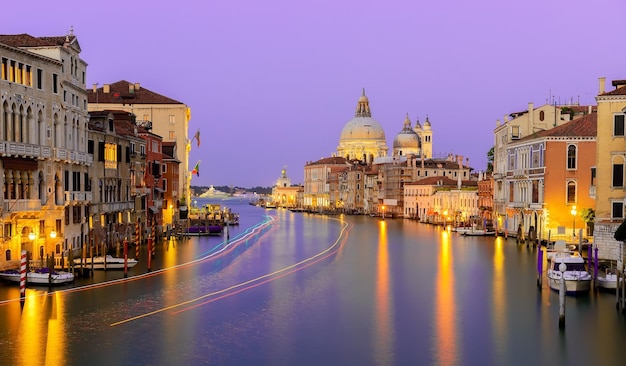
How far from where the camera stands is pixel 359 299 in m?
21.0

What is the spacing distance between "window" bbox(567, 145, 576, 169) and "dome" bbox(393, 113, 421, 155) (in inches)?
2870

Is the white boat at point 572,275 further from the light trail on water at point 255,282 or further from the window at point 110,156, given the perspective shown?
the window at point 110,156

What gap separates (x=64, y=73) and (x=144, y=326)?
10.7m

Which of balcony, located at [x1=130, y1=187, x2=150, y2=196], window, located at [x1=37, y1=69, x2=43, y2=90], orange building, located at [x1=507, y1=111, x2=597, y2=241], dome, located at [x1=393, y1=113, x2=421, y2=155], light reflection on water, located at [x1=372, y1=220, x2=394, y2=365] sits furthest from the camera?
dome, located at [x1=393, y1=113, x2=421, y2=155]

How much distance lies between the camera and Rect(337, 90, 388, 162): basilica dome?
12775 cm

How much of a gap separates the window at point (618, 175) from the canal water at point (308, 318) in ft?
12.9

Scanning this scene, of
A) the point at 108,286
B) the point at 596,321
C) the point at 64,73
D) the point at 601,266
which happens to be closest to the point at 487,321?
the point at 596,321

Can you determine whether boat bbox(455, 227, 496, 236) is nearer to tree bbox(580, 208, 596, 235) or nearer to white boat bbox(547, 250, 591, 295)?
tree bbox(580, 208, 596, 235)

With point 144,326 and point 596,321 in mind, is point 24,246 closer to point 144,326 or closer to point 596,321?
point 144,326

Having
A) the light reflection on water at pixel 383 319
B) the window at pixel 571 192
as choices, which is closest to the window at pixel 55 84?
the light reflection on water at pixel 383 319

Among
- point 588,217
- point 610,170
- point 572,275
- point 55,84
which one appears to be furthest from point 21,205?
point 588,217

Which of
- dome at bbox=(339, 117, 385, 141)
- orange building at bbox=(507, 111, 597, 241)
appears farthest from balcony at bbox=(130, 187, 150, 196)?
A: dome at bbox=(339, 117, 385, 141)

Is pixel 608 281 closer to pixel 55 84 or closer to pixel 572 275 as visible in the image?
pixel 572 275

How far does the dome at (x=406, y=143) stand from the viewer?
4262 inches
